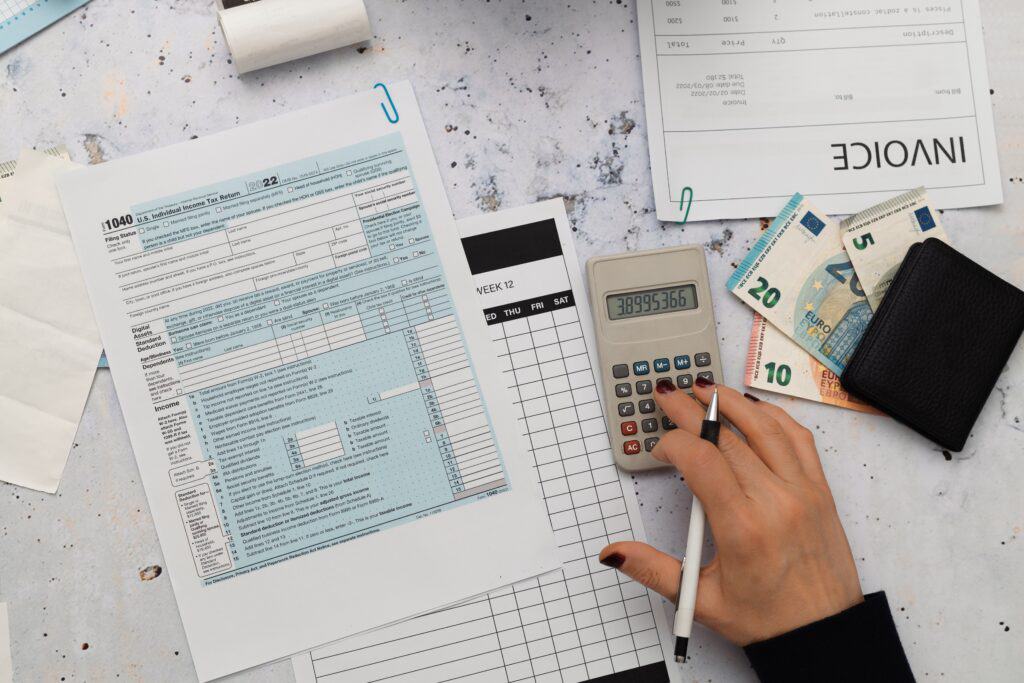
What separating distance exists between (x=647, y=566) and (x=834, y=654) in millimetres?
158

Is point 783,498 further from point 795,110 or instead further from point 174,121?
point 174,121

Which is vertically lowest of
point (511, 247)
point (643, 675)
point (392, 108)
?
point (643, 675)

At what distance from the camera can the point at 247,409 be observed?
0.64 metres

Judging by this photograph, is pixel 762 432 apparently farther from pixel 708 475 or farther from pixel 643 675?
pixel 643 675

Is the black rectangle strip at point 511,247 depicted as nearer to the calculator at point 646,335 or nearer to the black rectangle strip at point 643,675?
the calculator at point 646,335

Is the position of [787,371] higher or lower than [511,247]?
lower

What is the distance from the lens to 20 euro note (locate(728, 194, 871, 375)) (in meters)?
0.66

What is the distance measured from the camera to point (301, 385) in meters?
0.64

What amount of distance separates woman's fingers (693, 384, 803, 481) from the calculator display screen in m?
0.08

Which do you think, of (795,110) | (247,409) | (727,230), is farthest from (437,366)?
(795,110)

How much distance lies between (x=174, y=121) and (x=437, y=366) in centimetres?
30

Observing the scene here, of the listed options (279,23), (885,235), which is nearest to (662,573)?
(885,235)

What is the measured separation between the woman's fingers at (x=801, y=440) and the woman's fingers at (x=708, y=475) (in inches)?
2.7

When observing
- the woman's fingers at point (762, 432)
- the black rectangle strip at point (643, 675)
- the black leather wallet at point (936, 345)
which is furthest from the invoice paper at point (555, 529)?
the black leather wallet at point (936, 345)
